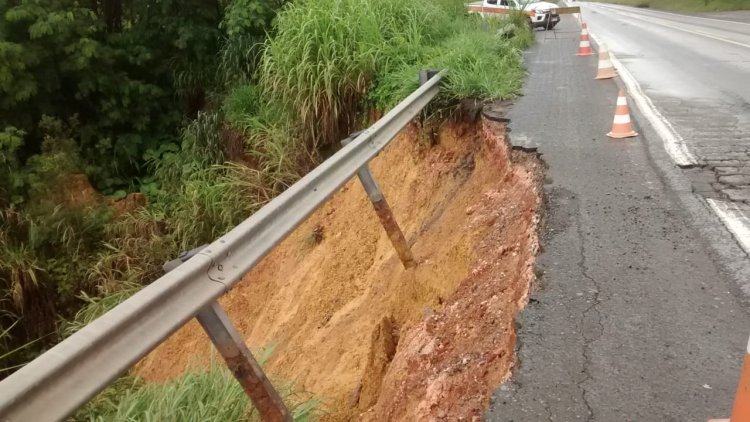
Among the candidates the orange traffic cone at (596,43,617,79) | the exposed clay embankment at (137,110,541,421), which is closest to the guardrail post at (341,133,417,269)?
the exposed clay embankment at (137,110,541,421)

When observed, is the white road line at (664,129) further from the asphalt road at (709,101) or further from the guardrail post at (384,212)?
the guardrail post at (384,212)

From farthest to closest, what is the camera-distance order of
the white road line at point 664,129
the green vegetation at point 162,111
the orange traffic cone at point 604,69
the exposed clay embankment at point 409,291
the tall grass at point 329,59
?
the orange traffic cone at point 604,69, the green vegetation at point 162,111, the tall grass at point 329,59, the white road line at point 664,129, the exposed clay embankment at point 409,291

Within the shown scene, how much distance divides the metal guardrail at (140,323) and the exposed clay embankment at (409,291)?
1.09m

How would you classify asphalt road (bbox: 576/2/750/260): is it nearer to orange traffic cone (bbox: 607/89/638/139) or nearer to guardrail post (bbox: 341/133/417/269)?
orange traffic cone (bbox: 607/89/638/139)

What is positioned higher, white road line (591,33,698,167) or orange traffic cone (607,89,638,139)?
orange traffic cone (607,89,638,139)

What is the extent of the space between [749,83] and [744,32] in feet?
38.2

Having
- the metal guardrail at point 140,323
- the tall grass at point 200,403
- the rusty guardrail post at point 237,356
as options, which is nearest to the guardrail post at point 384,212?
the metal guardrail at point 140,323

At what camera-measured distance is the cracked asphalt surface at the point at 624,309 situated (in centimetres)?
263

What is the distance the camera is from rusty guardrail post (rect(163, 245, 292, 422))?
2.56 meters

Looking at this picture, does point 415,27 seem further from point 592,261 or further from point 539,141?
point 592,261

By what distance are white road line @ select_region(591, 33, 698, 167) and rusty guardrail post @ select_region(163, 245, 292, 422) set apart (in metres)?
4.13

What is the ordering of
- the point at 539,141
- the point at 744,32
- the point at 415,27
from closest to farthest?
1. the point at 539,141
2. the point at 415,27
3. the point at 744,32

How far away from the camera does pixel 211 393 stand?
3.46 m

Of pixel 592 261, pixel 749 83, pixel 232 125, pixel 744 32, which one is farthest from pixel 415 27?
pixel 744 32
